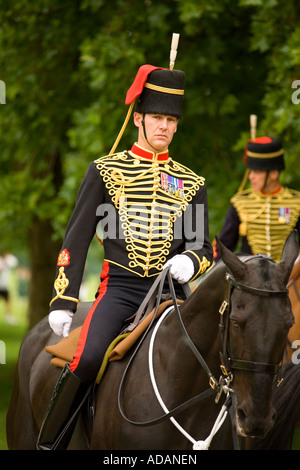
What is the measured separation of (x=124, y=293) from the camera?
4.71 m

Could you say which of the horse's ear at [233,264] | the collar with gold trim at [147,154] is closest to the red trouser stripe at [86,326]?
the collar with gold trim at [147,154]

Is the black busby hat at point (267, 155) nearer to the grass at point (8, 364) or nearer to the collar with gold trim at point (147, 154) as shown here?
the grass at point (8, 364)

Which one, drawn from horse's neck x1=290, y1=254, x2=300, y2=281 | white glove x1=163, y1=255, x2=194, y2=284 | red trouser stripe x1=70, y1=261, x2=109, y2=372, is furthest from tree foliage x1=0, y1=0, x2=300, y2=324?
white glove x1=163, y1=255, x2=194, y2=284

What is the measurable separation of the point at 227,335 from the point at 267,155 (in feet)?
14.0

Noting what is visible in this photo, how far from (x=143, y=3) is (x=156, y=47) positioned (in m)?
0.49

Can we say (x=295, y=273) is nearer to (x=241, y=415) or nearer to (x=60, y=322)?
(x=60, y=322)

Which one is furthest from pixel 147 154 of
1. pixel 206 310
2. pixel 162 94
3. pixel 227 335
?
pixel 227 335

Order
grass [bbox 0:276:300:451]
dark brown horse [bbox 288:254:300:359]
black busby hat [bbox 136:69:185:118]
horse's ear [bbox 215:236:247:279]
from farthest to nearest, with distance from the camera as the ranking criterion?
grass [bbox 0:276:300:451] → dark brown horse [bbox 288:254:300:359] → black busby hat [bbox 136:69:185:118] → horse's ear [bbox 215:236:247:279]

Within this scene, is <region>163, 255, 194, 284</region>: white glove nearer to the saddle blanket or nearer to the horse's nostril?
the saddle blanket

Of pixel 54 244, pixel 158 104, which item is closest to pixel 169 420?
pixel 158 104

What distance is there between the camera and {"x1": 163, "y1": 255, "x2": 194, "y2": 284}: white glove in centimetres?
446

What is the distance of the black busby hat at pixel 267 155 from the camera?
7766 mm

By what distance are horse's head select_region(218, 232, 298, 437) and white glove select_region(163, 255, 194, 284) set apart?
758 mm
